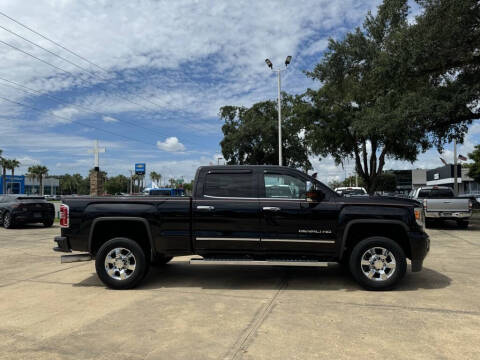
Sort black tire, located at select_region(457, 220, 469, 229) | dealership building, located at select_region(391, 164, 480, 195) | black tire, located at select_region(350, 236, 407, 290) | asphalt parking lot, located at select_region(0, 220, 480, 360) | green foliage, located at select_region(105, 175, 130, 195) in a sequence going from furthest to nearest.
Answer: green foliage, located at select_region(105, 175, 130, 195), dealership building, located at select_region(391, 164, 480, 195), black tire, located at select_region(457, 220, 469, 229), black tire, located at select_region(350, 236, 407, 290), asphalt parking lot, located at select_region(0, 220, 480, 360)

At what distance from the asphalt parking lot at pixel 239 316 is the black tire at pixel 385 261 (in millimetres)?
169

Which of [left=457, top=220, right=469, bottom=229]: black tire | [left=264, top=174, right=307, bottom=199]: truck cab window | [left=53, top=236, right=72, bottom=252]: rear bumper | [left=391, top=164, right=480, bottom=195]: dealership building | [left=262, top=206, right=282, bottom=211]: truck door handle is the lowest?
[left=457, top=220, right=469, bottom=229]: black tire

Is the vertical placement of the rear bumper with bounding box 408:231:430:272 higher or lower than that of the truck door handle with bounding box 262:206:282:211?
lower

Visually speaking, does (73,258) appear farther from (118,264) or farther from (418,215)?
(418,215)

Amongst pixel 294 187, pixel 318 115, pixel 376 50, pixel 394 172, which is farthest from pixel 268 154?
pixel 394 172

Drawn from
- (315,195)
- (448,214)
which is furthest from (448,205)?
(315,195)

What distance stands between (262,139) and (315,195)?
3633 cm

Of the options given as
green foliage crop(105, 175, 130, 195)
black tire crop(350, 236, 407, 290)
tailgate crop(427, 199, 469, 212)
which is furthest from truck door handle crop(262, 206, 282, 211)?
green foliage crop(105, 175, 130, 195)

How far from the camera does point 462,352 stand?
369cm

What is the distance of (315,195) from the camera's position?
5.90 meters

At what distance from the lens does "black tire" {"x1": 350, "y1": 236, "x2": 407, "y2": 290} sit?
19.2 ft

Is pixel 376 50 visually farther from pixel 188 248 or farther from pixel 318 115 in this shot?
pixel 188 248

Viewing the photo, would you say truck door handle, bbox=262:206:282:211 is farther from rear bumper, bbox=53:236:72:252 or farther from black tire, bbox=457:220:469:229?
black tire, bbox=457:220:469:229

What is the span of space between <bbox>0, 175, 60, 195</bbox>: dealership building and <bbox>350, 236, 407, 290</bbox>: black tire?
9193 centimetres
